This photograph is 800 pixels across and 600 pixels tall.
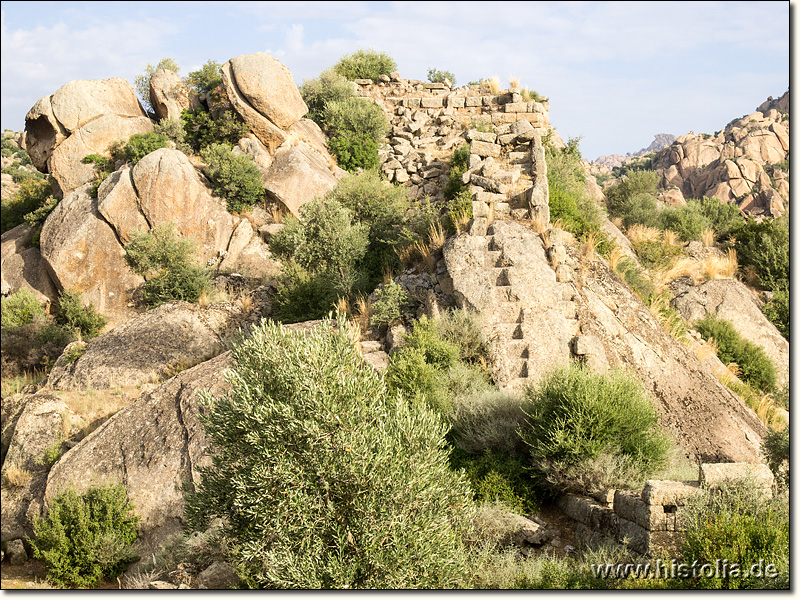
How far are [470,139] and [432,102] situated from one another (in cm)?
619

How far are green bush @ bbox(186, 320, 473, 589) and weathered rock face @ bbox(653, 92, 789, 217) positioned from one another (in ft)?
91.9

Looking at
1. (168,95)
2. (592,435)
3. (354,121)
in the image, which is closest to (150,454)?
(592,435)

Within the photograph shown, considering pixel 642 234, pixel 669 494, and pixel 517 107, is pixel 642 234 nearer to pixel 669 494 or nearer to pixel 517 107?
pixel 517 107

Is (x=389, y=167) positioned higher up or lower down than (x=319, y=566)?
higher up

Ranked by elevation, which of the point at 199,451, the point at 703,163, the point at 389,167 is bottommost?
the point at 199,451

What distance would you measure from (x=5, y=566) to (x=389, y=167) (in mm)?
15156

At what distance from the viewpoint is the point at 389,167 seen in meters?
20.6

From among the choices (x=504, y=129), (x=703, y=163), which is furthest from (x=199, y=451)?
(x=703, y=163)

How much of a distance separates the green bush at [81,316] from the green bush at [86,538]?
798 centimetres

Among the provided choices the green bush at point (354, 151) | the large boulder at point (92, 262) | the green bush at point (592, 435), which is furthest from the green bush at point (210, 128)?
the green bush at point (592, 435)

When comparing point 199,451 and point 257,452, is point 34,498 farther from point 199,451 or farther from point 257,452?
point 257,452

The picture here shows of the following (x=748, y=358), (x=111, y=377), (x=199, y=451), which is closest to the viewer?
(x=199, y=451)

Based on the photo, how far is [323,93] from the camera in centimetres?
2377

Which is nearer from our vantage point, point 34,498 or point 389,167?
point 34,498
